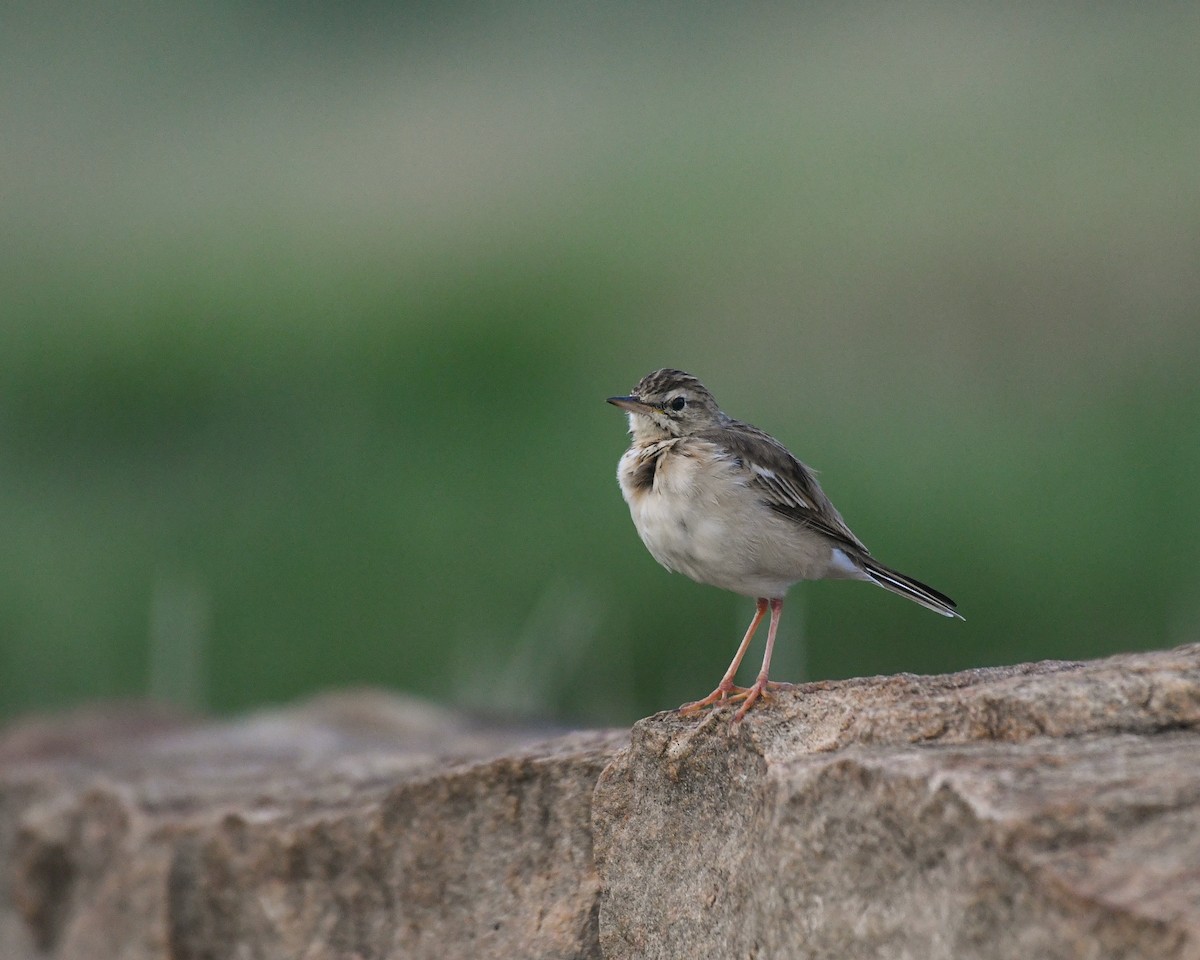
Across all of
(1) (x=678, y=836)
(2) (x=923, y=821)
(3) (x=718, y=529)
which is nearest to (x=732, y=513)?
(3) (x=718, y=529)

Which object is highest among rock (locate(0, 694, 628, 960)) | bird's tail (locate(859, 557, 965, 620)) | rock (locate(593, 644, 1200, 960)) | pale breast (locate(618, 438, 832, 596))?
pale breast (locate(618, 438, 832, 596))

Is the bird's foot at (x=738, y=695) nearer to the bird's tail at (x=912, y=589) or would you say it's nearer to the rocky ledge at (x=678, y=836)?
the rocky ledge at (x=678, y=836)

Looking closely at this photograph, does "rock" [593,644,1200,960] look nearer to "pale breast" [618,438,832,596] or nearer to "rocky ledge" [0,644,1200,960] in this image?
"rocky ledge" [0,644,1200,960]

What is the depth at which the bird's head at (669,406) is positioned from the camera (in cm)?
587

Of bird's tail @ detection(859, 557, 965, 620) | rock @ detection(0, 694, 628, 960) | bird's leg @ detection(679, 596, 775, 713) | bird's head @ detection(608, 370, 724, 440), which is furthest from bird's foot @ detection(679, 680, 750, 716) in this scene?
bird's head @ detection(608, 370, 724, 440)

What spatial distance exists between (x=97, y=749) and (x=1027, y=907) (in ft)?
19.6

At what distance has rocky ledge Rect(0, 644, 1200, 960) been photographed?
3154mm

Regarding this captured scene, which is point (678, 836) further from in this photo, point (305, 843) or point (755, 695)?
point (305, 843)

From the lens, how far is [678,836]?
438 centimetres

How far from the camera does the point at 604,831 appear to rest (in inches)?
183

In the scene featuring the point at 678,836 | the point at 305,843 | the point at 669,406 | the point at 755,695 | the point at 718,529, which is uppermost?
the point at 669,406

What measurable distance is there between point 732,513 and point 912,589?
71 cm

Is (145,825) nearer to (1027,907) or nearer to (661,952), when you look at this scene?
(661,952)

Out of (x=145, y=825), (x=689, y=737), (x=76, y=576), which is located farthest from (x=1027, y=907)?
(x=76, y=576)
